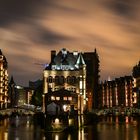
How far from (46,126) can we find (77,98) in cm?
3749

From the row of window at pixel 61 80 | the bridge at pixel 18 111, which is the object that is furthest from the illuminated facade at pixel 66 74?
the bridge at pixel 18 111

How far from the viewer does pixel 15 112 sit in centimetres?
18838

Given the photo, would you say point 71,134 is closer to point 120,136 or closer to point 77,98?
point 120,136

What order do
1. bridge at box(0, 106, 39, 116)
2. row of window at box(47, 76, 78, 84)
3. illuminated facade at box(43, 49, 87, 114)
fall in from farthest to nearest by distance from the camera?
row of window at box(47, 76, 78, 84) < illuminated facade at box(43, 49, 87, 114) < bridge at box(0, 106, 39, 116)

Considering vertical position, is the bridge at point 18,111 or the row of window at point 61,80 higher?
the row of window at point 61,80

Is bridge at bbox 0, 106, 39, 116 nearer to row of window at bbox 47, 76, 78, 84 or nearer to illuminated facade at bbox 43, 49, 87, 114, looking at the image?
illuminated facade at bbox 43, 49, 87, 114

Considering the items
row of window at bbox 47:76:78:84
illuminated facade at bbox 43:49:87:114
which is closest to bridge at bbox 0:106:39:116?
illuminated facade at bbox 43:49:87:114

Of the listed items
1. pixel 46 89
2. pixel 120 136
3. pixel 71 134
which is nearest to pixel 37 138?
pixel 71 134

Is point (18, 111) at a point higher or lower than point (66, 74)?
lower

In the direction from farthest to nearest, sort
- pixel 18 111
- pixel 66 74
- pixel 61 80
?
1. pixel 18 111
2. pixel 66 74
3. pixel 61 80

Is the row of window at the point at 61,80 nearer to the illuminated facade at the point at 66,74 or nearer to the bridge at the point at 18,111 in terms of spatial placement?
the illuminated facade at the point at 66,74

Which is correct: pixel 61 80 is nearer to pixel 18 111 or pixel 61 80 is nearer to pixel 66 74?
pixel 66 74

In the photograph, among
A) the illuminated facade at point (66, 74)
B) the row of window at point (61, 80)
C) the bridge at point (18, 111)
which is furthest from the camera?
the row of window at point (61, 80)

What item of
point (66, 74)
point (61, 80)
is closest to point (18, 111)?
point (61, 80)
